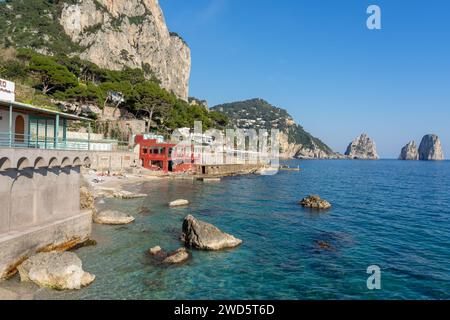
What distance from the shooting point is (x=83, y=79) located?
338 ft

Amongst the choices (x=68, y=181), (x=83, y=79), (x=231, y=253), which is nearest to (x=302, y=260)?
(x=231, y=253)

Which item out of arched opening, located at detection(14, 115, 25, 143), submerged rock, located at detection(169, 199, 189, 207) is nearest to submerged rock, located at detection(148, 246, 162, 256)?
arched opening, located at detection(14, 115, 25, 143)

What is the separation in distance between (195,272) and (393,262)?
14.1m

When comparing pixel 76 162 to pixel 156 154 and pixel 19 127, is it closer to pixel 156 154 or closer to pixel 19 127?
pixel 19 127

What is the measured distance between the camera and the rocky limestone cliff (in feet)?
430

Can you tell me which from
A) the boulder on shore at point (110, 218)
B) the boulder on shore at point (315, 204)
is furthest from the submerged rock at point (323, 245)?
the boulder on shore at point (110, 218)

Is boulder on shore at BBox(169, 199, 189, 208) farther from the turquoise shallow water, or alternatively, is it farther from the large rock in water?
the large rock in water

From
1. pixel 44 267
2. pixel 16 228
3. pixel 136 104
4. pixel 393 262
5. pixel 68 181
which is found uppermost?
pixel 136 104

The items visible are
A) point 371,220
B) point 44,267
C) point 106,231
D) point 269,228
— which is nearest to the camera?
point 44,267

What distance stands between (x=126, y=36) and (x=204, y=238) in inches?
5848

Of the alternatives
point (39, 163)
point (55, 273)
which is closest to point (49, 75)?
point (39, 163)

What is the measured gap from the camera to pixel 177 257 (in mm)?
20031

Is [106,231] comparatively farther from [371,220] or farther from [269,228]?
[371,220]

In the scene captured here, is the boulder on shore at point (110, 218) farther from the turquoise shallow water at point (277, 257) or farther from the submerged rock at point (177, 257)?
the submerged rock at point (177, 257)
